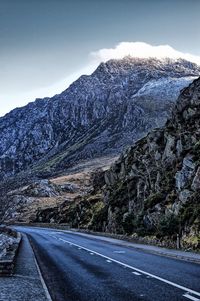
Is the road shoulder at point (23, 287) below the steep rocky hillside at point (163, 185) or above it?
below

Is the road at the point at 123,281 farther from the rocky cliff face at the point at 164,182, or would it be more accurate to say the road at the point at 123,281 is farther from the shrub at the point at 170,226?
the shrub at the point at 170,226

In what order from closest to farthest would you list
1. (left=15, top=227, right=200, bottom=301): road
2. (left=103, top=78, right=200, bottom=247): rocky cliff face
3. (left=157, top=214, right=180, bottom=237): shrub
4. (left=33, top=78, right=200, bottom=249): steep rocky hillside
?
(left=15, top=227, right=200, bottom=301): road < (left=157, top=214, right=180, bottom=237): shrub < (left=33, top=78, right=200, bottom=249): steep rocky hillside < (left=103, top=78, right=200, bottom=247): rocky cliff face

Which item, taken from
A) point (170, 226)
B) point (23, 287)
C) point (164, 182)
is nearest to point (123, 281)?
point (23, 287)

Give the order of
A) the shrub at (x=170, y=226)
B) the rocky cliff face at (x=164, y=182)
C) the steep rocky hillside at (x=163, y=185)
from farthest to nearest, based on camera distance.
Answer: the rocky cliff face at (x=164, y=182) < the steep rocky hillside at (x=163, y=185) < the shrub at (x=170, y=226)

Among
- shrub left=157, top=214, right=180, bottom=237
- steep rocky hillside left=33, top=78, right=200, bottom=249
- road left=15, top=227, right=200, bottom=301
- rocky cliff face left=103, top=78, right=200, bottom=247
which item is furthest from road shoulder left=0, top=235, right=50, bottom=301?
shrub left=157, top=214, right=180, bottom=237

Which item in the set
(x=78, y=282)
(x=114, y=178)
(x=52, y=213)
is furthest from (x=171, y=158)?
(x=52, y=213)

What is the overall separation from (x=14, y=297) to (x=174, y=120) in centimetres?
5886

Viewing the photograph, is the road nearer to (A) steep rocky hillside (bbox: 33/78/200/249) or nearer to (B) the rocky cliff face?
(A) steep rocky hillside (bbox: 33/78/200/249)

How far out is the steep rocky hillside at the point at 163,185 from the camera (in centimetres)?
4038

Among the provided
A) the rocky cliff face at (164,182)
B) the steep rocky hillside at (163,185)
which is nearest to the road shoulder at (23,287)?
the steep rocky hillside at (163,185)

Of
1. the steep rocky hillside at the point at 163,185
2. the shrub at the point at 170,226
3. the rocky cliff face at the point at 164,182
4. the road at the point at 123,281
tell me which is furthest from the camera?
the rocky cliff face at the point at 164,182

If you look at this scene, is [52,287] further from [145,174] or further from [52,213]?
[52,213]

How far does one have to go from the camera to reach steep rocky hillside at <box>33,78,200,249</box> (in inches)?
1590

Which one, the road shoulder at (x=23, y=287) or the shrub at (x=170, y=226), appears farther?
the shrub at (x=170, y=226)
